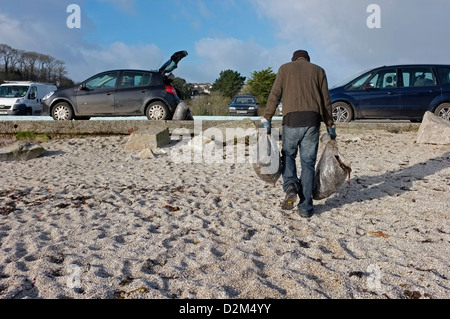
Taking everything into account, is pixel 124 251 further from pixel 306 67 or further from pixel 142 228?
pixel 306 67

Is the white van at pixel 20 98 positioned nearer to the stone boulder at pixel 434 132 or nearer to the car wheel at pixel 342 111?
the car wheel at pixel 342 111

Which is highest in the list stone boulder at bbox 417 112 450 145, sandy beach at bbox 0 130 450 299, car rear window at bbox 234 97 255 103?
car rear window at bbox 234 97 255 103

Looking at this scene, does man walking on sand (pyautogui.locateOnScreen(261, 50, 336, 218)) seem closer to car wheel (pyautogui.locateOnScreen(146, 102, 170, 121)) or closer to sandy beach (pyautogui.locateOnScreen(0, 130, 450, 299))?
sandy beach (pyautogui.locateOnScreen(0, 130, 450, 299))

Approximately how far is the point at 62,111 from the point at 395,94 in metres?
9.41

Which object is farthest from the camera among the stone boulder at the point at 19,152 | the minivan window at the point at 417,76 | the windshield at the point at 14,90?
the windshield at the point at 14,90

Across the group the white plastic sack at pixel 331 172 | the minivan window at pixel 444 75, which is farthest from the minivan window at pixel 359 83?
the white plastic sack at pixel 331 172

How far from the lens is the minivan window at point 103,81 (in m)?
11.5

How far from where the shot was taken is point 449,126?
9.06 m

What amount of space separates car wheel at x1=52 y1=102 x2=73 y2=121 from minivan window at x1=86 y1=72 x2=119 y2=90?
0.87 m

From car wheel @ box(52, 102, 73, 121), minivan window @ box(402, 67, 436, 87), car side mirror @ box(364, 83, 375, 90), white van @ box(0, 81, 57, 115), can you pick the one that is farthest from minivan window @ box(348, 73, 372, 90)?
white van @ box(0, 81, 57, 115)

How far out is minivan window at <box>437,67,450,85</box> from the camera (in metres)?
11.0
